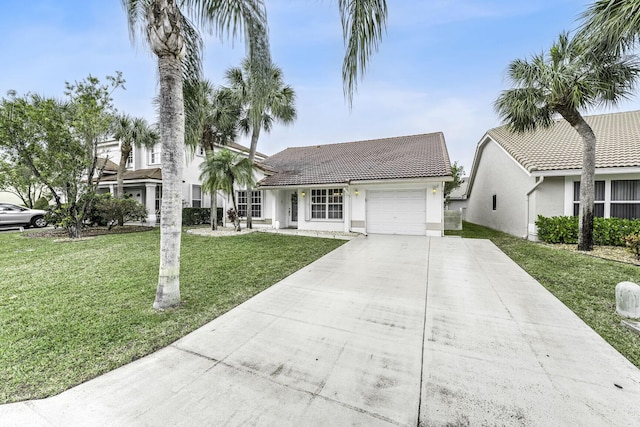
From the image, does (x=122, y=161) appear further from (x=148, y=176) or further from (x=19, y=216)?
(x=19, y=216)

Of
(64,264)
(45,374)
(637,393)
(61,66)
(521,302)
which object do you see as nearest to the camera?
(637,393)

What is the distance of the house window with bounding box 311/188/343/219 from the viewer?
13.4m

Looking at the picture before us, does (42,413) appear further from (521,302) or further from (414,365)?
(521,302)

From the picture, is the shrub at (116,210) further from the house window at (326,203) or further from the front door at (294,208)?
the house window at (326,203)

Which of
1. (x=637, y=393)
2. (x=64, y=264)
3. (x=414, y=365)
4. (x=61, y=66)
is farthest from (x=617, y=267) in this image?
(x=61, y=66)

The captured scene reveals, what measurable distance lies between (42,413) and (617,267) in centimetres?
1032

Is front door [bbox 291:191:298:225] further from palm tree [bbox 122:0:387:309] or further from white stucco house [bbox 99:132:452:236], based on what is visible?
palm tree [bbox 122:0:387:309]

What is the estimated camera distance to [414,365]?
2705mm

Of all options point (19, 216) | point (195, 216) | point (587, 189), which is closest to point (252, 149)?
point (195, 216)

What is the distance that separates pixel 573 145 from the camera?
37.6 feet

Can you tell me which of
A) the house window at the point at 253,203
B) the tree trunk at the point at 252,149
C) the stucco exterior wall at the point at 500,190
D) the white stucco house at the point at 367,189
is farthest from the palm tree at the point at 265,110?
the stucco exterior wall at the point at 500,190

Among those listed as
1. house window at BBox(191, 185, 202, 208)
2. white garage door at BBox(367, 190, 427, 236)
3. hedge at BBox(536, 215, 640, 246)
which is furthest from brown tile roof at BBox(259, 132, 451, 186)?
house window at BBox(191, 185, 202, 208)

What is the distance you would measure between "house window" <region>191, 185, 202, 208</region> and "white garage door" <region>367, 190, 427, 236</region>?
12772 millimetres

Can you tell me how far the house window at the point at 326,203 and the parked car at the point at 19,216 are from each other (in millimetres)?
14731
